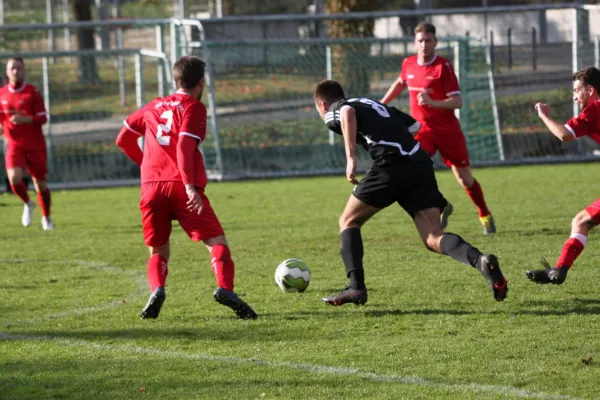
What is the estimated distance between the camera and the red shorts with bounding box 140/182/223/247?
22.7 ft

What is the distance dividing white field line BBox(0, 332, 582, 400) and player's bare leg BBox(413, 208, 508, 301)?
5.07ft

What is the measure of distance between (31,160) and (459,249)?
285 inches

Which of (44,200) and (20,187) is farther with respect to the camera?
(20,187)

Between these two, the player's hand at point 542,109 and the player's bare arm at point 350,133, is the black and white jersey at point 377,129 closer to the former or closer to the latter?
the player's bare arm at point 350,133

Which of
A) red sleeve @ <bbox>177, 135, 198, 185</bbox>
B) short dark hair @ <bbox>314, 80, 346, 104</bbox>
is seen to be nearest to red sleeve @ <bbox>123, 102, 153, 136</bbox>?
red sleeve @ <bbox>177, 135, 198, 185</bbox>

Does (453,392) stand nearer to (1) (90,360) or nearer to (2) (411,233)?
(1) (90,360)

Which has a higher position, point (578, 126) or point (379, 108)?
point (379, 108)

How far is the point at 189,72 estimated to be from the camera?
22.7 feet

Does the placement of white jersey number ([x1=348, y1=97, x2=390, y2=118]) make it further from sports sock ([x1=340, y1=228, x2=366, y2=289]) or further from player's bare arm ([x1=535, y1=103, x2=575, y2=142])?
player's bare arm ([x1=535, y1=103, x2=575, y2=142])

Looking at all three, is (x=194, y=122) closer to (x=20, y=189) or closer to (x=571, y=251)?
(x=571, y=251)

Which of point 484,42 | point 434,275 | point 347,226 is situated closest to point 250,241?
point 434,275

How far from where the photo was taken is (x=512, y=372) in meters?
5.36

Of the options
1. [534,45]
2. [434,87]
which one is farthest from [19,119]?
[534,45]

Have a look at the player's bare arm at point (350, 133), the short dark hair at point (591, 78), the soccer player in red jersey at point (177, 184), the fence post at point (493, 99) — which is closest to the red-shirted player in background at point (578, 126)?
the short dark hair at point (591, 78)
